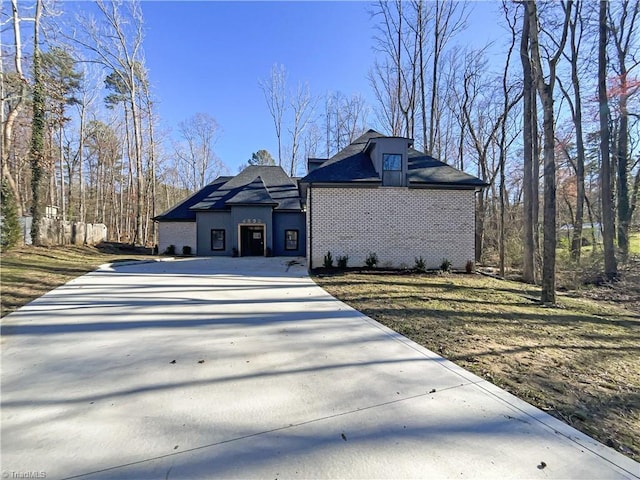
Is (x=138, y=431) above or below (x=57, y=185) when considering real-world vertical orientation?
below

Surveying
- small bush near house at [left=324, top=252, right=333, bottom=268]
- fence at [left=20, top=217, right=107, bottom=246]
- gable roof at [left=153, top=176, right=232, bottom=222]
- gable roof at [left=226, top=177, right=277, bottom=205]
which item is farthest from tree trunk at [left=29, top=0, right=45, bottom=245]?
small bush near house at [left=324, top=252, right=333, bottom=268]

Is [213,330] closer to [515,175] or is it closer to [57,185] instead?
[515,175]

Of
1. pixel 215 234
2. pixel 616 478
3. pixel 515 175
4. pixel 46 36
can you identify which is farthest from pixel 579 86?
pixel 46 36

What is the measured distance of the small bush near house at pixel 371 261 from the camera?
12914 millimetres

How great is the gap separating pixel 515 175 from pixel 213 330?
1086 inches

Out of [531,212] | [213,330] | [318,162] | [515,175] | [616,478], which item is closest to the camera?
[616,478]

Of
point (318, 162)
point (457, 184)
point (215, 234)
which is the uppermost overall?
point (318, 162)

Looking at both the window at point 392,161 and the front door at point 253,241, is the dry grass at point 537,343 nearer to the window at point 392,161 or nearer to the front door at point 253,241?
the window at point 392,161

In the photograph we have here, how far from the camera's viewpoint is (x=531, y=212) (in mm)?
12242

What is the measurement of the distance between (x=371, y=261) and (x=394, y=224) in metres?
1.95

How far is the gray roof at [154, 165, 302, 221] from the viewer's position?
20.0 meters

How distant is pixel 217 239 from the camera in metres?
21.0

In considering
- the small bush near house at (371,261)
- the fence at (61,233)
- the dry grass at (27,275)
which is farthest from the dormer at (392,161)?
the fence at (61,233)

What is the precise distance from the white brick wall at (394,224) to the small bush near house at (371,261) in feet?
0.57
